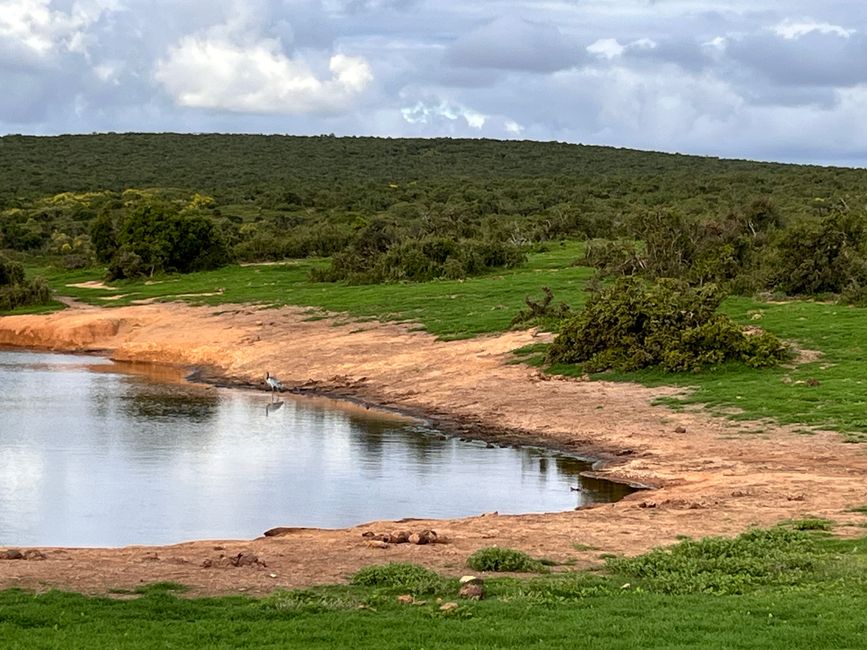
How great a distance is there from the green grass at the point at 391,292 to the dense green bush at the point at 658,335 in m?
5.10

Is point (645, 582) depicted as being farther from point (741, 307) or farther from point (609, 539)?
point (741, 307)

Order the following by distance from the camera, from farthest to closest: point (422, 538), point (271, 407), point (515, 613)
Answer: point (271, 407) → point (422, 538) → point (515, 613)

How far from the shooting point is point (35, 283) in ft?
163

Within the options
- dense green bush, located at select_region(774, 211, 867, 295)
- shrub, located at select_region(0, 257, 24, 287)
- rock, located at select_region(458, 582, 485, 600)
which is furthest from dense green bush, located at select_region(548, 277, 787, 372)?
shrub, located at select_region(0, 257, 24, 287)

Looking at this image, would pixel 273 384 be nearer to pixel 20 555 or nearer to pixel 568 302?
pixel 568 302

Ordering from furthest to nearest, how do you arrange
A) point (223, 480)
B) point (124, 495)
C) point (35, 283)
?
point (35, 283) < point (223, 480) < point (124, 495)

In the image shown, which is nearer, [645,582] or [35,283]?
[645,582]

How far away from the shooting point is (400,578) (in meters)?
12.2

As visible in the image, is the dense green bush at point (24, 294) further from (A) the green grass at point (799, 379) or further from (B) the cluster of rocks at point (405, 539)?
(B) the cluster of rocks at point (405, 539)

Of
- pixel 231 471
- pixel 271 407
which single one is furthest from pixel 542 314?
pixel 231 471

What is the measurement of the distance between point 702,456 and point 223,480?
8014 millimetres

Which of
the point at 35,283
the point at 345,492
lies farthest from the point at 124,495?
the point at 35,283

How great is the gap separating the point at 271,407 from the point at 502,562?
16669 mm

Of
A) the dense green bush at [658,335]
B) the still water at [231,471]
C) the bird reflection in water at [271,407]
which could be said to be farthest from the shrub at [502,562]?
the dense green bush at [658,335]
